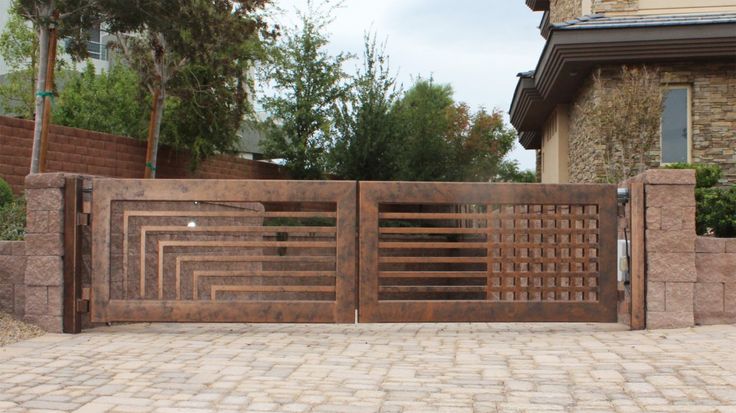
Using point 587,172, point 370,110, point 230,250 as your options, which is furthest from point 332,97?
point 230,250

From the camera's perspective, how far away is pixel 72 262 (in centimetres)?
742

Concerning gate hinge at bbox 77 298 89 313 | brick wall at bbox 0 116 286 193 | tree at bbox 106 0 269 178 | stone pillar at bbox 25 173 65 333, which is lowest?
gate hinge at bbox 77 298 89 313

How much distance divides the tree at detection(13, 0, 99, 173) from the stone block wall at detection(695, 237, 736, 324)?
11.9 metres

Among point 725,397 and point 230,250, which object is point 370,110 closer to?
point 230,250

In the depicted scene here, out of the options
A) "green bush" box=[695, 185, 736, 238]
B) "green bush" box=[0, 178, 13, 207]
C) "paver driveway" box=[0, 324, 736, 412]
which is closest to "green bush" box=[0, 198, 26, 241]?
"green bush" box=[0, 178, 13, 207]

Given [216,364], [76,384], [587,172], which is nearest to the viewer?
[76,384]

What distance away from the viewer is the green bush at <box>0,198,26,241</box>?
1055cm

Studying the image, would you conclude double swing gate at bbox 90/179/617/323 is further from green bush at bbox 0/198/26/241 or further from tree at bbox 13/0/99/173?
tree at bbox 13/0/99/173

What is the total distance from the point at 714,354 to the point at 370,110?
798 inches

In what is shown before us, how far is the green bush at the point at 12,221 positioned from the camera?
1055cm

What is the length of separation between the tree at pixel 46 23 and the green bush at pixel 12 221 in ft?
6.68

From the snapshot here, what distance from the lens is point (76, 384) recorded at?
201 inches

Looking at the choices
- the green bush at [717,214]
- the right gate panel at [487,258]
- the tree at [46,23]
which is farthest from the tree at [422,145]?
the right gate panel at [487,258]

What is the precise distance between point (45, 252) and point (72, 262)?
0.91ft
